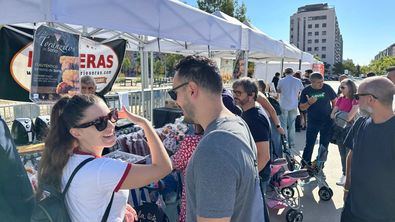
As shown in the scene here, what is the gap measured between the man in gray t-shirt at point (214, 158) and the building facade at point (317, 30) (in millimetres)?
130312

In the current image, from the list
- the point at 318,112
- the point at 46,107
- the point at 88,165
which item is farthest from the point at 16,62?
the point at 318,112

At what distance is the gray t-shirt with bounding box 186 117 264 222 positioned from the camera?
1.22 m

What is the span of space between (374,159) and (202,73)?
1.61 m

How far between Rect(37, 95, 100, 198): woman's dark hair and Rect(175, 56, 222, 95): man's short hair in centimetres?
57

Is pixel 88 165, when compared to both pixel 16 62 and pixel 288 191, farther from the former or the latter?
pixel 16 62

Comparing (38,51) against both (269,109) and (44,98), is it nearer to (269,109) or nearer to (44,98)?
(44,98)

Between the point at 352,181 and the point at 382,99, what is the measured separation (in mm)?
649

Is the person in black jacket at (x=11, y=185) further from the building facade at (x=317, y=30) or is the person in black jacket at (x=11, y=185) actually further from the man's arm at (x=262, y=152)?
the building facade at (x=317, y=30)

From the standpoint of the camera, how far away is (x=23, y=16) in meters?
2.71

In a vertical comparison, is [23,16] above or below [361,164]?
above

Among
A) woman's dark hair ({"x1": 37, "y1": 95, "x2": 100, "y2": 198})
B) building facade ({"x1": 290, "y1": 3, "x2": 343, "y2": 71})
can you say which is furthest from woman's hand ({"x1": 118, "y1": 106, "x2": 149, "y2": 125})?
building facade ({"x1": 290, "y1": 3, "x2": 343, "y2": 71})

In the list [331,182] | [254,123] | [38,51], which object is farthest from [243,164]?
[331,182]

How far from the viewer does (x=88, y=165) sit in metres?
1.54

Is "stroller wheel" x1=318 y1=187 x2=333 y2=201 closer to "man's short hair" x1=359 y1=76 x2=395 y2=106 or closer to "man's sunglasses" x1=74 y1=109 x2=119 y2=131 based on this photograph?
"man's short hair" x1=359 y1=76 x2=395 y2=106
